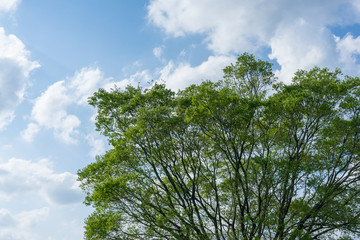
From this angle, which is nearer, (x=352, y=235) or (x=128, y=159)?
(x=352, y=235)

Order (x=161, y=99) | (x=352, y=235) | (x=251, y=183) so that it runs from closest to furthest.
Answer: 1. (x=352, y=235)
2. (x=251, y=183)
3. (x=161, y=99)

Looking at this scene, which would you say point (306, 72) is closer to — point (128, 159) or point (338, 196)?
point (338, 196)

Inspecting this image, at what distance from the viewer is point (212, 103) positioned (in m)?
18.7

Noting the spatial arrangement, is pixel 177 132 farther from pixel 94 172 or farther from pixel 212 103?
pixel 94 172

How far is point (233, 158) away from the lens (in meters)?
20.8

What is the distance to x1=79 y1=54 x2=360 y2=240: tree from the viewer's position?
1850 cm

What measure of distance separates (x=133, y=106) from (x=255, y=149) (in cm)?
825

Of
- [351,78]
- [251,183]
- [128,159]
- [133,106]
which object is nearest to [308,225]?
[251,183]

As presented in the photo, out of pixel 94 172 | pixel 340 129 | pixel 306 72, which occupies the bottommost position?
pixel 94 172

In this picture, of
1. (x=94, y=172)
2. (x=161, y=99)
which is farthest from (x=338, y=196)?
(x=94, y=172)

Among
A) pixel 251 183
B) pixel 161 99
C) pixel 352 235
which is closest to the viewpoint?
pixel 352 235

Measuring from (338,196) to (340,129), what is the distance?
402 centimetres

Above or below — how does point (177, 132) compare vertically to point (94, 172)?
above

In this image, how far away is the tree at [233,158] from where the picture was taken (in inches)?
728
